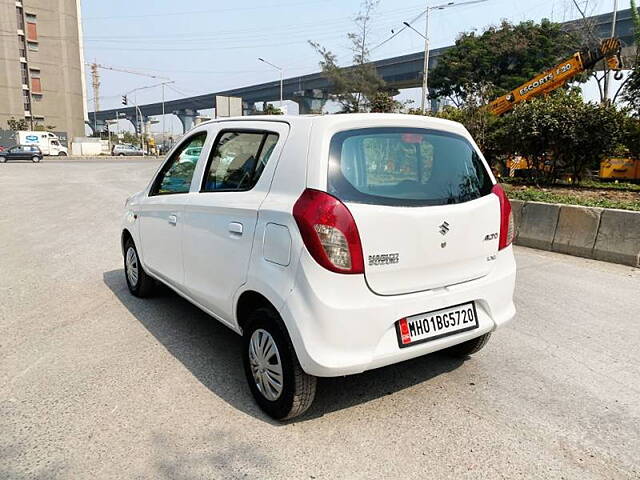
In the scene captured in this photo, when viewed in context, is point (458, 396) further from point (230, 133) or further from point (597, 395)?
point (230, 133)

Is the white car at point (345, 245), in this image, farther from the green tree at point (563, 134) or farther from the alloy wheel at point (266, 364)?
the green tree at point (563, 134)

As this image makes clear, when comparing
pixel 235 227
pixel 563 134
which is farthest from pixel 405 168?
pixel 563 134

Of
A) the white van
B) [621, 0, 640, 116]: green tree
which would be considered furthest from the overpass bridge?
[621, 0, 640, 116]: green tree

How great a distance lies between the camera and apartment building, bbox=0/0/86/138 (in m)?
67.6

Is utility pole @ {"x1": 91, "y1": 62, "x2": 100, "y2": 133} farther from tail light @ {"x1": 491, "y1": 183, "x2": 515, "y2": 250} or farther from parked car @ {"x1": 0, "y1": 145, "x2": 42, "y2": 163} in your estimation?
tail light @ {"x1": 491, "y1": 183, "x2": 515, "y2": 250}

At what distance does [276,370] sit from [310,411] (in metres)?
0.39

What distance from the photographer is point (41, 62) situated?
231 ft

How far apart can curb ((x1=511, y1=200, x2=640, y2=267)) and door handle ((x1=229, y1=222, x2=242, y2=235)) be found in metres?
5.76

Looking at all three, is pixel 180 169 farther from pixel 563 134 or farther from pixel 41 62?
pixel 41 62

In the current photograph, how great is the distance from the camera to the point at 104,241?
26.7 feet

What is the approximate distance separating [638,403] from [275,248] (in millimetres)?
2526

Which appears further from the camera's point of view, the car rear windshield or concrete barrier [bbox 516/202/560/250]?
concrete barrier [bbox 516/202/560/250]

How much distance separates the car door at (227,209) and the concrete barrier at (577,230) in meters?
5.64

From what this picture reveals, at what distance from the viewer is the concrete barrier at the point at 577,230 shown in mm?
6938
